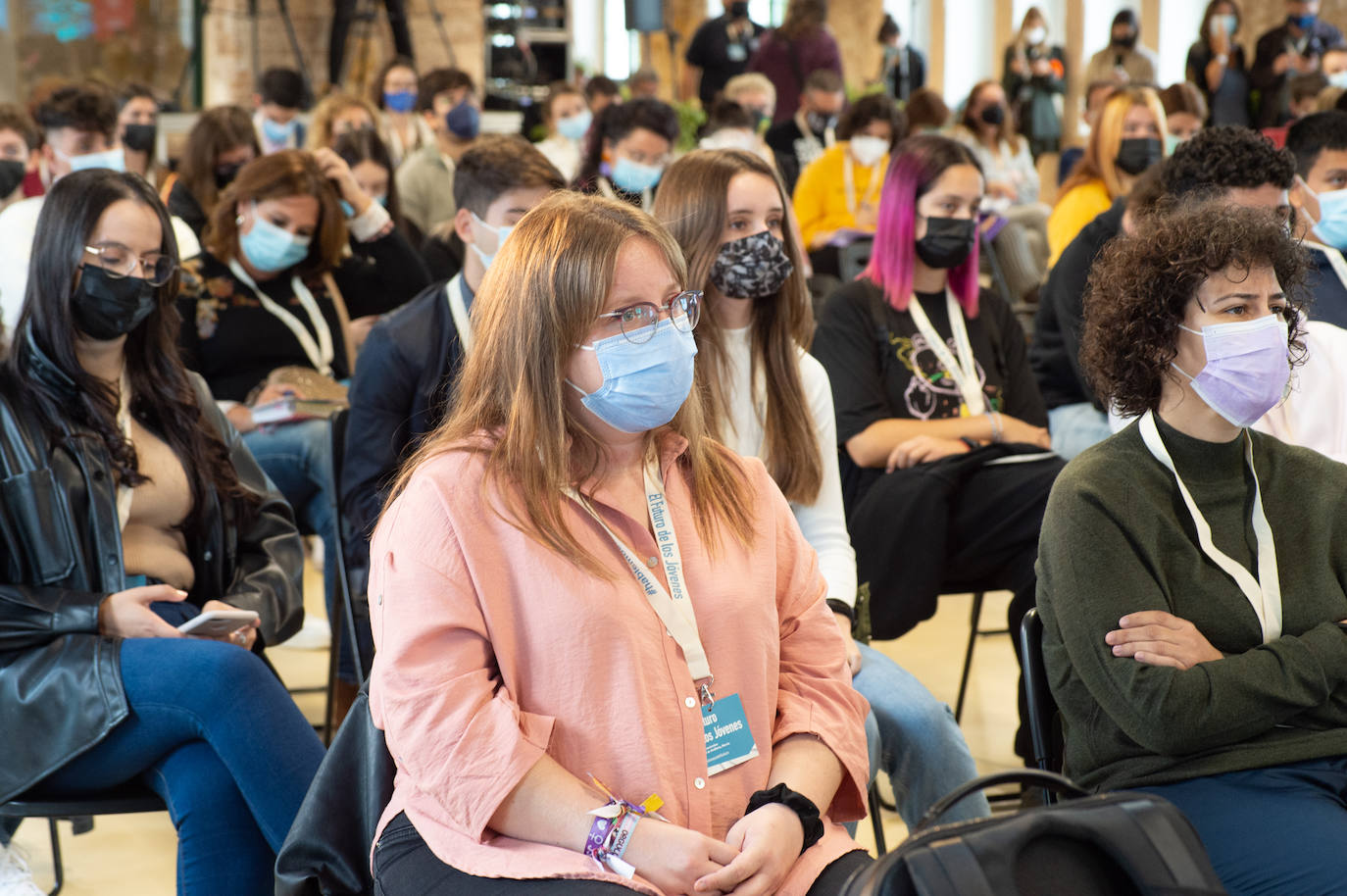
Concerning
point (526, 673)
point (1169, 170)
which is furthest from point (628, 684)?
point (1169, 170)

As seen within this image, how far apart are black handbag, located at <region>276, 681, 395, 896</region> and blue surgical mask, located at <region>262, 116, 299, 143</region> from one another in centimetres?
617

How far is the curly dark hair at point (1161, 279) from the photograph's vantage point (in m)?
2.03

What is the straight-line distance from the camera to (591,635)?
1.64 metres

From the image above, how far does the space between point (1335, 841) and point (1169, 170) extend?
197cm

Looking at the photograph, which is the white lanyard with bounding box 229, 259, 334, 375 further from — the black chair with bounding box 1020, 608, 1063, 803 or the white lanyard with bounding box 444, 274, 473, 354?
the black chair with bounding box 1020, 608, 1063, 803

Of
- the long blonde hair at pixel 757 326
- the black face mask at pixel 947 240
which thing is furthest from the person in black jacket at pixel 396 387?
the black face mask at pixel 947 240

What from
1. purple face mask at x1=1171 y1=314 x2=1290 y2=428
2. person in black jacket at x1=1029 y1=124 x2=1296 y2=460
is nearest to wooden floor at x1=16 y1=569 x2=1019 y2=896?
person in black jacket at x1=1029 y1=124 x2=1296 y2=460

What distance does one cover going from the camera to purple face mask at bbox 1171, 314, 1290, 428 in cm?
197

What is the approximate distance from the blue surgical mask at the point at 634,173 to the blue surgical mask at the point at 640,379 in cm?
359

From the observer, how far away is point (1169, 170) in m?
3.30

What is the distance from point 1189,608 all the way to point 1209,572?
0.07 m

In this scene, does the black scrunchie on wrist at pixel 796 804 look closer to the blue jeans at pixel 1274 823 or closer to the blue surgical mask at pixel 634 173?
the blue jeans at pixel 1274 823

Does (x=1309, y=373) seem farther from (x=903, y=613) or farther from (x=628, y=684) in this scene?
(x=628, y=684)

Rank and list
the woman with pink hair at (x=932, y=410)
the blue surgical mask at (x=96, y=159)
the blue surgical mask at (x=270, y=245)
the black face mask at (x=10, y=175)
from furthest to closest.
A: 1. the black face mask at (x=10, y=175)
2. the blue surgical mask at (x=96, y=159)
3. the blue surgical mask at (x=270, y=245)
4. the woman with pink hair at (x=932, y=410)
